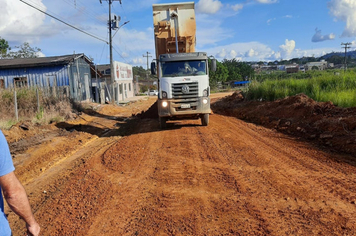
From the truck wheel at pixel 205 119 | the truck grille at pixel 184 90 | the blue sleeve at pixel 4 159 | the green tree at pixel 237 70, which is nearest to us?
the blue sleeve at pixel 4 159

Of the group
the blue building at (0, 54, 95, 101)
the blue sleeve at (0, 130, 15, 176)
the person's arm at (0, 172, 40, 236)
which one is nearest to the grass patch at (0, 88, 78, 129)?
the blue building at (0, 54, 95, 101)

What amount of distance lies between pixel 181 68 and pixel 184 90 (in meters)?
0.97

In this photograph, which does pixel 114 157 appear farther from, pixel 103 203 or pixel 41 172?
pixel 103 203

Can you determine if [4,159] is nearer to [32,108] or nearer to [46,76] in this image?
[32,108]

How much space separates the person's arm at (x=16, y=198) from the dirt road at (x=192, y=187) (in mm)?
1824

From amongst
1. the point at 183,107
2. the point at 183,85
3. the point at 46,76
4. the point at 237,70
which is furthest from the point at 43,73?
the point at 237,70

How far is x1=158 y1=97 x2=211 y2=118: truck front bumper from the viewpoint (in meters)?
11.0

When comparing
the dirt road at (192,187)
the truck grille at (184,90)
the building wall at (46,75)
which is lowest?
the dirt road at (192,187)

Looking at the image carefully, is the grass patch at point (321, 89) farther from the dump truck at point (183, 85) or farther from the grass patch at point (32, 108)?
the grass patch at point (32, 108)

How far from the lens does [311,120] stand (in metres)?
11.1

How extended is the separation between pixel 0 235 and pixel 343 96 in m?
13.0

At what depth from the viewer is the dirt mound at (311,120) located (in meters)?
8.52

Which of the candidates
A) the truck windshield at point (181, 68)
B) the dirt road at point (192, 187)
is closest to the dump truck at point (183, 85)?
the truck windshield at point (181, 68)

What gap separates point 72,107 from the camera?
18219mm
